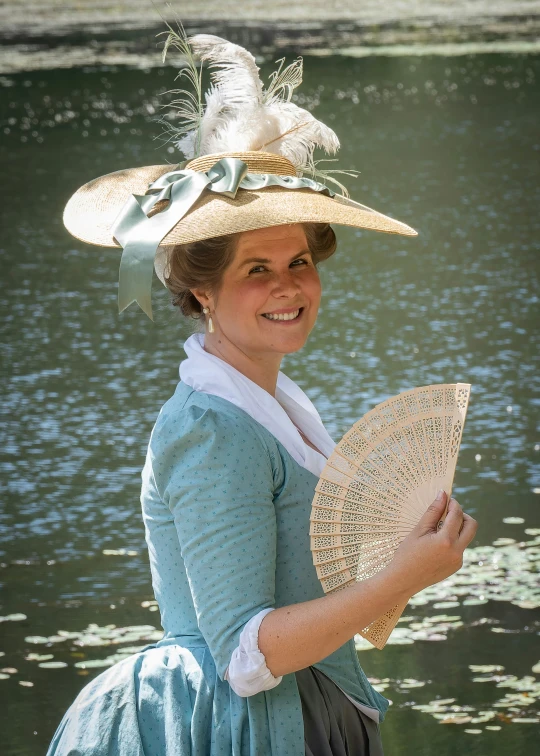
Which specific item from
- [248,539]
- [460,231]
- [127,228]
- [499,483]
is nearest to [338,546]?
[248,539]

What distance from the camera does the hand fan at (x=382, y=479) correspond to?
6.13 ft

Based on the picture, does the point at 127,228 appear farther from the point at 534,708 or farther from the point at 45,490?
the point at 45,490

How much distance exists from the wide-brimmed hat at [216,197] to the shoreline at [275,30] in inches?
528

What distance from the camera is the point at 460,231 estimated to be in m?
8.42

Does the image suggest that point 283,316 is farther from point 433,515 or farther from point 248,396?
point 433,515

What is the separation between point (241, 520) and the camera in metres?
1.78

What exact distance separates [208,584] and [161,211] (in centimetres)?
57

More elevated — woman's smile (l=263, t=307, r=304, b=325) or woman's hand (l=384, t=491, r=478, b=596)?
woman's smile (l=263, t=307, r=304, b=325)

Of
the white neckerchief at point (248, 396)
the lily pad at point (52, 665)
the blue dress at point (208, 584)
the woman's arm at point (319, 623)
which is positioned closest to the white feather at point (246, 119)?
the white neckerchief at point (248, 396)

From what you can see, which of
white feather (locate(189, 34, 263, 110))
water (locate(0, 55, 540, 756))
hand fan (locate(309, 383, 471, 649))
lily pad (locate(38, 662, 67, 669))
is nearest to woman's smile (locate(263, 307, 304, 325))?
hand fan (locate(309, 383, 471, 649))

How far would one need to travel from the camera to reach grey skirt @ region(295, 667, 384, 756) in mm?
1941

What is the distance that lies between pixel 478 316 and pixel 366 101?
277 inches

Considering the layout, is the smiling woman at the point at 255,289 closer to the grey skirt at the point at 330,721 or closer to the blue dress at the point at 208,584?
the blue dress at the point at 208,584

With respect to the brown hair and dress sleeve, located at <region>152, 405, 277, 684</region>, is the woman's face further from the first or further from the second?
dress sleeve, located at <region>152, 405, 277, 684</region>
